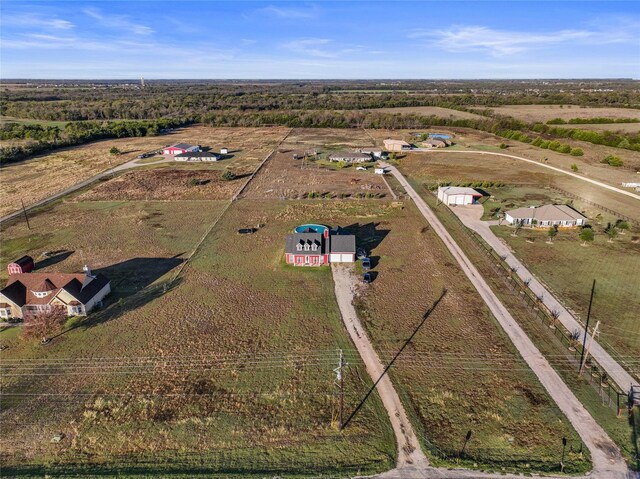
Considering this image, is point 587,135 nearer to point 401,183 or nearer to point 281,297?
point 401,183

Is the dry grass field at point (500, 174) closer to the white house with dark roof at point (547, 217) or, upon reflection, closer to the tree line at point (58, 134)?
the white house with dark roof at point (547, 217)

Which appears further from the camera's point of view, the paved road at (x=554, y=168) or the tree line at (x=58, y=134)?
the tree line at (x=58, y=134)

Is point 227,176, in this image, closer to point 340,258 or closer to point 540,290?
point 340,258

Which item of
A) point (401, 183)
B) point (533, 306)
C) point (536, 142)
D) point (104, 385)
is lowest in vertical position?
point (104, 385)

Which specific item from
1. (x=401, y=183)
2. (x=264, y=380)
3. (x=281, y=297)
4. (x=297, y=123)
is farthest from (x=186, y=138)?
(x=264, y=380)

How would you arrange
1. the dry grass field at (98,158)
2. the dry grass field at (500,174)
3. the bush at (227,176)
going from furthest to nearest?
the bush at (227,176)
the dry grass field at (98,158)
the dry grass field at (500,174)

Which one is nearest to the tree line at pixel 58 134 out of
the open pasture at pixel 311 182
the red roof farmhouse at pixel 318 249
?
the open pasture at pixel 311 182

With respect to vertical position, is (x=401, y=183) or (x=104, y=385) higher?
(x=401, y=183)
